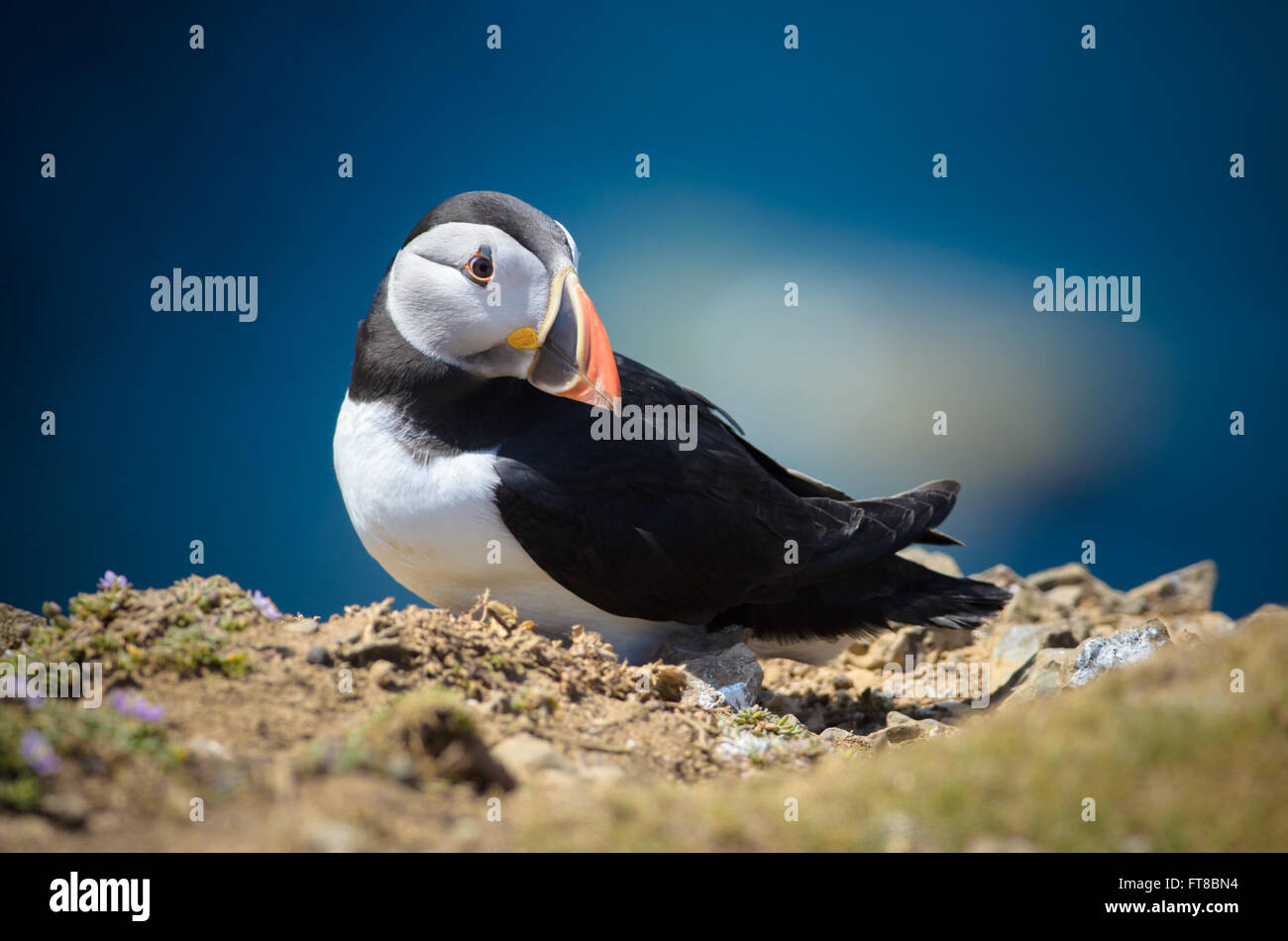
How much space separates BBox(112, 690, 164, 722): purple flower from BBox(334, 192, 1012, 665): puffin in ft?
4.88

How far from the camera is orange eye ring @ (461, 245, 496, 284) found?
11.4 ft

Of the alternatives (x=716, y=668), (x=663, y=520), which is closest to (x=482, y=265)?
(x=663, y=520)

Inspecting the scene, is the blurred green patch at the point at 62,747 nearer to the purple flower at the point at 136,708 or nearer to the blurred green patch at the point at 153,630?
the purple flower at the point at 136,708

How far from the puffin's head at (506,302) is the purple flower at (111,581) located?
1307 mm

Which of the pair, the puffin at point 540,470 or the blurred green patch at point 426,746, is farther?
the puffin at point 540,470

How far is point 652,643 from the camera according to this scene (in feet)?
13.7

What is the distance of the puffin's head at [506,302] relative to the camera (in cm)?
348

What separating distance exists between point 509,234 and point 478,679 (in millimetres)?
1652

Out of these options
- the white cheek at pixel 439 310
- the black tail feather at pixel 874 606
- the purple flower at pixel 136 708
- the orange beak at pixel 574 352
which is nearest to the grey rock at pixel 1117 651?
the black tail feather at pixel 874 606

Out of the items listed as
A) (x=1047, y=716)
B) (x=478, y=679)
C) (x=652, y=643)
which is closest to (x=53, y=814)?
(x=478, y=679)

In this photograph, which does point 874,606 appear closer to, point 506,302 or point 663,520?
point 663,520

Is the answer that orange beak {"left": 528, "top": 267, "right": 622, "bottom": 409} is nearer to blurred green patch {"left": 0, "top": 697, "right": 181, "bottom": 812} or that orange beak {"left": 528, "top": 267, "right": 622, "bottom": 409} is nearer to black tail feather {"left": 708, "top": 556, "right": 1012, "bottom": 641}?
black tail feather {"left": 708, "top": 556, "right": 1012, "bottom": 641}
